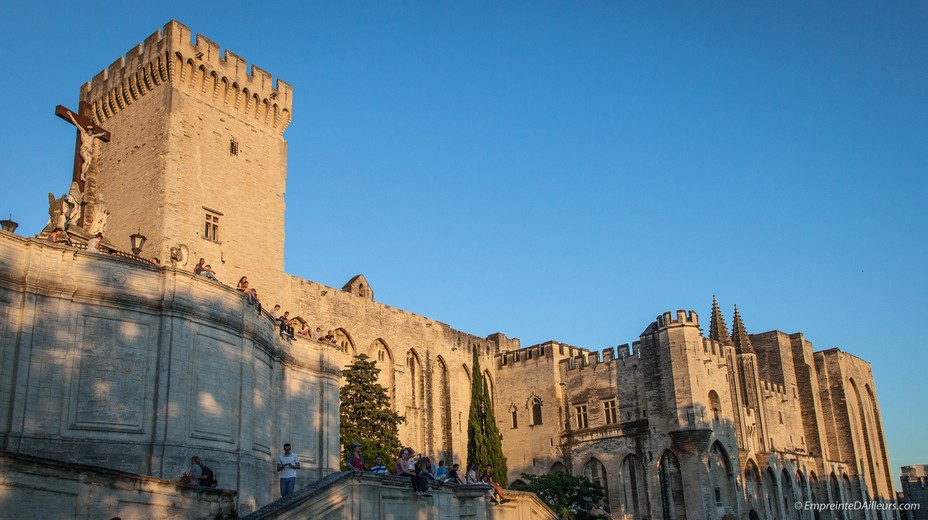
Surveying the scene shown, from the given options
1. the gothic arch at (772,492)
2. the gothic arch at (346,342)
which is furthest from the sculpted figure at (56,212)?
the gothic arch at (772,492)

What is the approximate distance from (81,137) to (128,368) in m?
9.08

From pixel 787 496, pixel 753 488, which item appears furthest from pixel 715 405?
pixel 787 496

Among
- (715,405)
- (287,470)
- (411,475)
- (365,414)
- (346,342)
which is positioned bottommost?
(411,475)

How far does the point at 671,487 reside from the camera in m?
→ 44.5

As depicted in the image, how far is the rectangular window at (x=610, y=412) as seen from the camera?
48191 millimetres

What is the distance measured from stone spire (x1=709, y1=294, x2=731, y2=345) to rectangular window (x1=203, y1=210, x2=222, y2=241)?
31.6 m

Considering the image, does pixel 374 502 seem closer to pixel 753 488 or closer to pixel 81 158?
pixel 81 158

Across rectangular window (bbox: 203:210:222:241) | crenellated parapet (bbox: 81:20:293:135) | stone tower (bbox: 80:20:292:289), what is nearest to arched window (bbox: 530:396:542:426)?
stone tower (bbox: 80:20:292:289)

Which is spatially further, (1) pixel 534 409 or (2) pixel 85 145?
(1) pixel 534 409

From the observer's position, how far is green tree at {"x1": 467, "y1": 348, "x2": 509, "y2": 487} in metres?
43.5

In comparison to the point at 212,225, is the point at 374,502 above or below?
below

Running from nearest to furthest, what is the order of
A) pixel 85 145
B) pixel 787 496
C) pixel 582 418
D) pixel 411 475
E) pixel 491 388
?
1. pixel 411 475
2. pixel 85 145
3. pixel 582 418
4. pixel 787 496
5. pixel 491 388

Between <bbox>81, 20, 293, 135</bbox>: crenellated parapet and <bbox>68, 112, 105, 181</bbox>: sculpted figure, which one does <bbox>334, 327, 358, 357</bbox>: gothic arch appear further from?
<bbox>68, 112, 105, 181</bbox>: sculpted figure

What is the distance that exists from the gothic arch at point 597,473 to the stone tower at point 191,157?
20995mm
